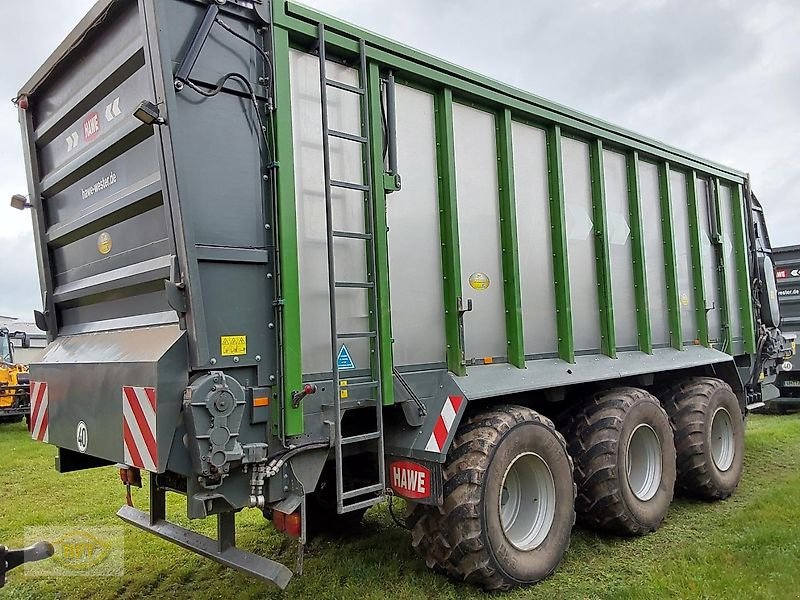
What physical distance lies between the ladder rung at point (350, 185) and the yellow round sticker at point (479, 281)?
1.05 metres

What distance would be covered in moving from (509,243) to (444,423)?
4.65 ft

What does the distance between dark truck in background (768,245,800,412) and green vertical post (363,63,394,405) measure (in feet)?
35.5

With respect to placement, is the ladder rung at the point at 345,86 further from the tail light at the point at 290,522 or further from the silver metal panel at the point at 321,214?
the tail light at the point at 290,522

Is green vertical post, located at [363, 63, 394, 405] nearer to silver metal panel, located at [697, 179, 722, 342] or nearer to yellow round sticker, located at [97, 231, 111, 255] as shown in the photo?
yellow round sticker, located at [97, 231, 111, 255]

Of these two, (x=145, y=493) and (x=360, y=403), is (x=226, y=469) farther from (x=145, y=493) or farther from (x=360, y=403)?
(x=145, y=493)

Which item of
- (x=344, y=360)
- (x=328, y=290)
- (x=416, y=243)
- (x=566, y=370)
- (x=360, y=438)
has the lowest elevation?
(x=360, y=438)

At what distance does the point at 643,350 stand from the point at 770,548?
5.98ft

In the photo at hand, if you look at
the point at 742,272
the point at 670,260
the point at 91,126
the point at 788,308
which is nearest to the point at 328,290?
the point at 91,126

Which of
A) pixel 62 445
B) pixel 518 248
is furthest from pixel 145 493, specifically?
pixel 518 248

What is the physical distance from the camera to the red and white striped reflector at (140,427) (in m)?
3.17

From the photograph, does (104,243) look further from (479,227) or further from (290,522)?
(479,227)

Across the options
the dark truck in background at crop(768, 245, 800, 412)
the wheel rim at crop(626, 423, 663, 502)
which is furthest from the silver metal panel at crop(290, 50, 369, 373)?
the dark truck in background at crop(768, 245, 800, 412)

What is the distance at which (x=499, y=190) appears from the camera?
4.78m

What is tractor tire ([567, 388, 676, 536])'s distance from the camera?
16.5ft
